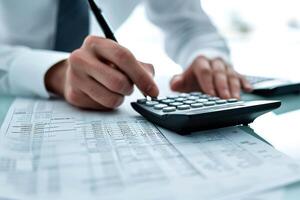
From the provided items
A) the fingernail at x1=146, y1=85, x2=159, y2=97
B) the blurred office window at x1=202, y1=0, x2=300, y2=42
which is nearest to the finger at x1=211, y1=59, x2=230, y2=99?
the fingernail at x1=146, y1=85, x2=159, y2=97

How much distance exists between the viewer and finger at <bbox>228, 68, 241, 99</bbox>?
435 millimetres

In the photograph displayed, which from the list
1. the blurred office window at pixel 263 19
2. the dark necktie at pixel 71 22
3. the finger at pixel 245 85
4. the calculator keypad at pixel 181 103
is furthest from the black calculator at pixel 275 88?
the blurred office window at pixel 263 19

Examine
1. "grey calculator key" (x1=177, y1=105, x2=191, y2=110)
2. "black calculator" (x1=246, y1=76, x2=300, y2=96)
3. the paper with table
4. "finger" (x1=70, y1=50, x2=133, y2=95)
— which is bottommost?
"black calculator" (x1=246, y1=76, x2=300, y2=96)

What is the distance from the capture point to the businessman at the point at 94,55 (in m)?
0.34

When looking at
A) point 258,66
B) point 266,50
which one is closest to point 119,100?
point 258,66

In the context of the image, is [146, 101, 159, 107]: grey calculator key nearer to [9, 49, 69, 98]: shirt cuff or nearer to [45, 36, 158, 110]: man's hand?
[45, 36, 158, 110]: man's hand

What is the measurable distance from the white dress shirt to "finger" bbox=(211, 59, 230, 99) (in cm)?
5

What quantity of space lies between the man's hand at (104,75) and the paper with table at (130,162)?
0.13ft

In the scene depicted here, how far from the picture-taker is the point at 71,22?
0.54m

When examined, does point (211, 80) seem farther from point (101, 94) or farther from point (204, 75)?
→ point (101, 94)

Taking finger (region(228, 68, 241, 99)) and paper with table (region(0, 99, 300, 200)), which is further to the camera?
finger (region(228, 68, 241, 99))

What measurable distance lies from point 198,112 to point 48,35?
0.40 m

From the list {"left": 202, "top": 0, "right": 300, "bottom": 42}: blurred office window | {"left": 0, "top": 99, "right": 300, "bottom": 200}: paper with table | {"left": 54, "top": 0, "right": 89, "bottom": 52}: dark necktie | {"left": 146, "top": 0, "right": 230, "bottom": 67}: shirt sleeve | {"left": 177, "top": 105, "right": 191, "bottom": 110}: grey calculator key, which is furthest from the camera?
{"left": 202, "top": 0, "right": 300, "bottom": 42}: blurred office window

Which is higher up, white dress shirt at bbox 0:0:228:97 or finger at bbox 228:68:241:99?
white dress shirt at bbox 0:0:228:97
